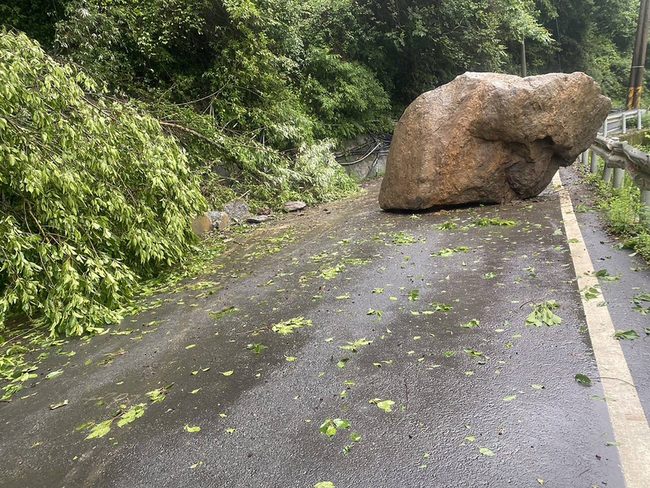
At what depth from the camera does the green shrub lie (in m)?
4.40

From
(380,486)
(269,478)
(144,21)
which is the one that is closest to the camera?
(380,486)

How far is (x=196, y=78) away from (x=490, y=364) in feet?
36.1

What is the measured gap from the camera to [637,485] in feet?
6.15

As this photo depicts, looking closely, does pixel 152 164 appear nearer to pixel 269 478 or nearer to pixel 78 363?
pixel 78 363

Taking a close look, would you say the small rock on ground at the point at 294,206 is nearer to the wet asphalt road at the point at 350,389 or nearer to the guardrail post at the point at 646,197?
the wet asphalt road at the point at 350,389

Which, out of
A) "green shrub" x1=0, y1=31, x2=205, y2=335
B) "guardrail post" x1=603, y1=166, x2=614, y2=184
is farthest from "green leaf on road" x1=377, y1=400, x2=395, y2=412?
"guardrail post" x1=603, y1=166, x2=614, y2=184

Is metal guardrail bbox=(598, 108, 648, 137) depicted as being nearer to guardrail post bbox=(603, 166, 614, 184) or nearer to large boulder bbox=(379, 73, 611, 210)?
guardrail post bbox=(603, 166, 614, 184)

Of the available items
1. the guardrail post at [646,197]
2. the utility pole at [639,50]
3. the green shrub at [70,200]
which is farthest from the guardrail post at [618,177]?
the utility pole at [639,50]

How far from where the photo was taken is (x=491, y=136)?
767 cm

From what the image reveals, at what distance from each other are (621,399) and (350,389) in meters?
1.48

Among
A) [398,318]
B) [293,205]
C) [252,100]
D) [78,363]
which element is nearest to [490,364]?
[398,318]

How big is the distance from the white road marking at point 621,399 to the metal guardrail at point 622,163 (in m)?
2.41

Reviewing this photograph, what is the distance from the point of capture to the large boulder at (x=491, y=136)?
7.36 meters

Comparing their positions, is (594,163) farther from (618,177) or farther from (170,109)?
(170,109)
